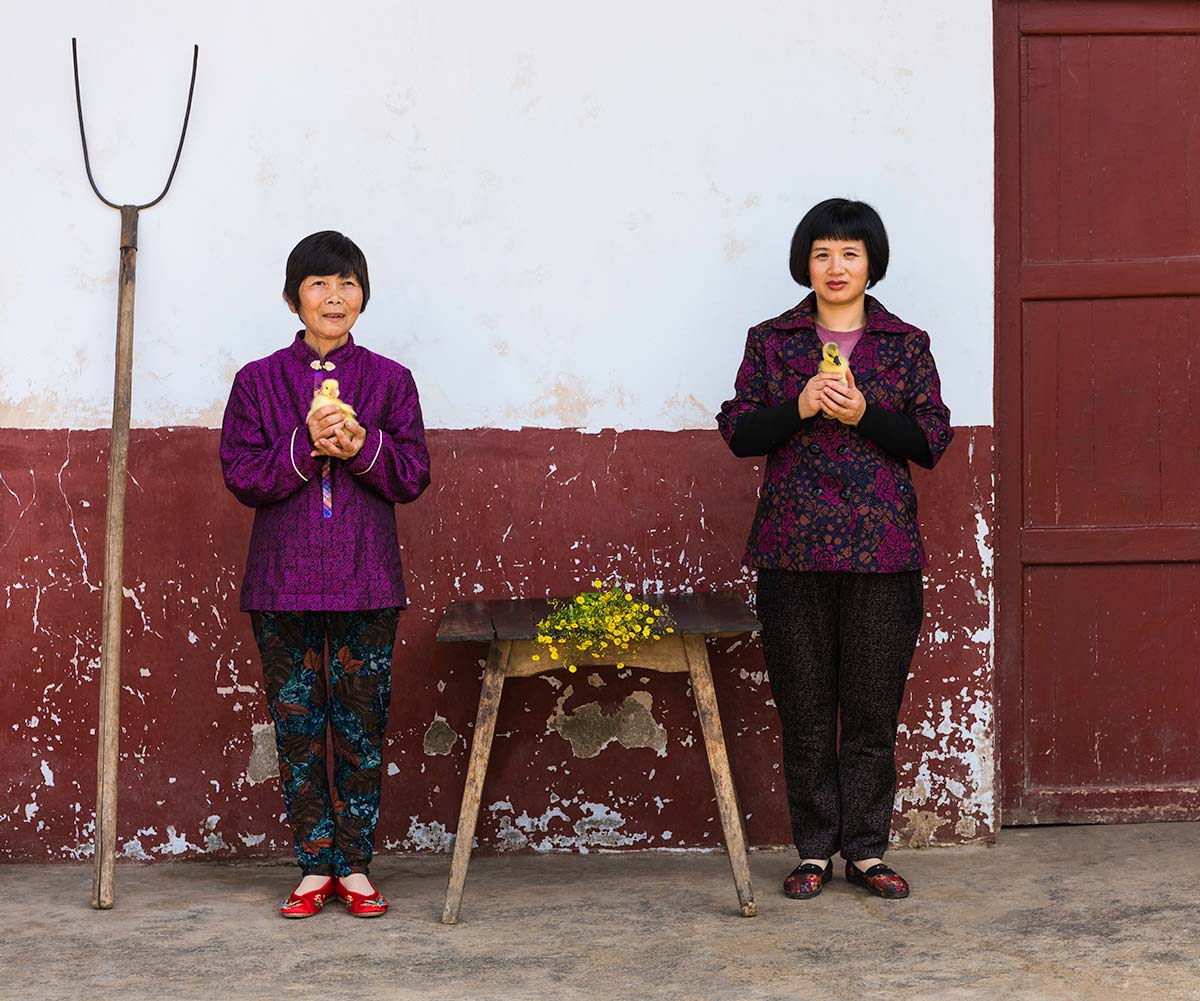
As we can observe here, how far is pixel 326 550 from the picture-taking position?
3.54 meters

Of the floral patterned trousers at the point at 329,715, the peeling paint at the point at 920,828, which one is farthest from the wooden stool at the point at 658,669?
the peeling paint at the point at 920,828

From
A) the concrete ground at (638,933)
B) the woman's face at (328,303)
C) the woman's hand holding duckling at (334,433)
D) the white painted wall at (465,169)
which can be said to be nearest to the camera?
the concrete ground at (638,933)

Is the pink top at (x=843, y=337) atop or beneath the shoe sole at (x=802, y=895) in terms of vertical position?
atop

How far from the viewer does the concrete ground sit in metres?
3.08

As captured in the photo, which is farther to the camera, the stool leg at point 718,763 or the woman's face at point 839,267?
the woman's face at point 839,267

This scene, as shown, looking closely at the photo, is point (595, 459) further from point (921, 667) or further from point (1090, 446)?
point (1090, 446)

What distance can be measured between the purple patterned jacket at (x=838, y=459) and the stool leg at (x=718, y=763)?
1.01ft

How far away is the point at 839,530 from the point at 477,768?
1050 mm

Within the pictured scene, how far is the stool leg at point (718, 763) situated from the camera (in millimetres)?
3547

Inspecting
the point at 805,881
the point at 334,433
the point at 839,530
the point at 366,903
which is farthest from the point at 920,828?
the point at 334,433

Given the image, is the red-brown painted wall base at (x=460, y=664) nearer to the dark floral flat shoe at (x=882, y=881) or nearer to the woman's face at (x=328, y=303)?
the dark floral flat shoe at (x=882, y=881)

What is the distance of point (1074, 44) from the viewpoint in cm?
425

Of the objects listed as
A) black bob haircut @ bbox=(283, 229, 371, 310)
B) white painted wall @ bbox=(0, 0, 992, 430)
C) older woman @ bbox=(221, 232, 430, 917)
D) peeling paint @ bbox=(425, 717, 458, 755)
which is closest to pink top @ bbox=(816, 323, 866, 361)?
white painted wall @ bbox=(0, 0, 992, 430)

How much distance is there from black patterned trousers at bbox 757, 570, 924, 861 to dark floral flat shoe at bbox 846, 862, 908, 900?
0.04 meters
